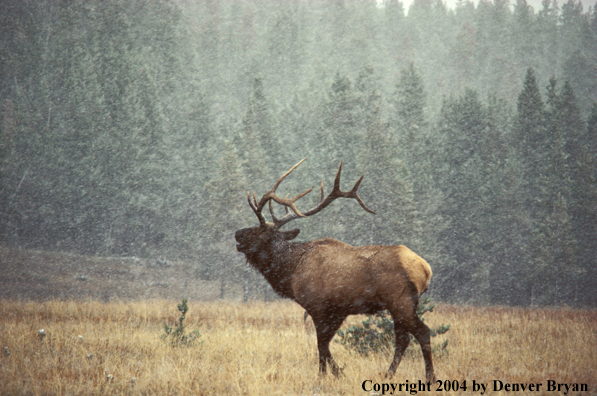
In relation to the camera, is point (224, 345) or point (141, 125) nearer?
point (224, 345)

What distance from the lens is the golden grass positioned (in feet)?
16.6

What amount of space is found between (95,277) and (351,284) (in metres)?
22.7

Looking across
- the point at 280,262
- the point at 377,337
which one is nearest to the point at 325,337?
the point at 280,262

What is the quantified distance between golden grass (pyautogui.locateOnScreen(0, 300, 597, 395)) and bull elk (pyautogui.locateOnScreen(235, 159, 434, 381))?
1.77 ft

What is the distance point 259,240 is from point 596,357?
5.76m

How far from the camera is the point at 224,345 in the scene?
25.0ft

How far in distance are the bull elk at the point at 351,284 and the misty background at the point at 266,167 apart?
12.3 meters

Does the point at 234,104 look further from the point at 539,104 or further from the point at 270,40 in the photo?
the point at 539,104

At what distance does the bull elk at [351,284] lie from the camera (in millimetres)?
5504

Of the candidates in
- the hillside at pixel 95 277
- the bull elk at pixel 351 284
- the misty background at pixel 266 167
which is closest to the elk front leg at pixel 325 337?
the bull elk at pixel 351 284

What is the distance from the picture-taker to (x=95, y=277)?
2444 cm

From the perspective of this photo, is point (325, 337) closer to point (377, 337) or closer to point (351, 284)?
point (351, 284)

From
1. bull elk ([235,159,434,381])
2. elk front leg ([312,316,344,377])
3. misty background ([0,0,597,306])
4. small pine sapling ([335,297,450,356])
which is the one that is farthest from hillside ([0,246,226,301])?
elk front leg ([312,316,344,377])

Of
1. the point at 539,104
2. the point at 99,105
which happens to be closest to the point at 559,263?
the point at 539,104
